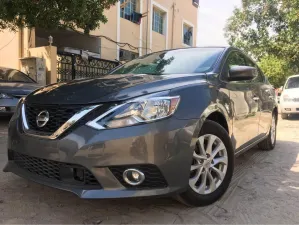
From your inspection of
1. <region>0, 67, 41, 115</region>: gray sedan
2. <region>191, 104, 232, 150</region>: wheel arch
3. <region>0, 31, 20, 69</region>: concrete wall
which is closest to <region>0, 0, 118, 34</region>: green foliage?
<region>0, 67, 41, 115</region>: gray sedan

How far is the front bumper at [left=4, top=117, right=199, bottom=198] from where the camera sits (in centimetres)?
231

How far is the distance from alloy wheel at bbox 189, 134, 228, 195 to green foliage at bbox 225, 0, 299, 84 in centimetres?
1291

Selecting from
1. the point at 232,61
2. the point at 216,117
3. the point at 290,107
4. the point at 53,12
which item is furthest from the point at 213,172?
the point at 290,107

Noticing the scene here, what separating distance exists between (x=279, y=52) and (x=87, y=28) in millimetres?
10244

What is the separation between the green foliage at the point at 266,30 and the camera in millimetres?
14641

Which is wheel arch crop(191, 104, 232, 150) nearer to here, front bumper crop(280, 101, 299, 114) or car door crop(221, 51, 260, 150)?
car door crop(221, 51, 260, 150)

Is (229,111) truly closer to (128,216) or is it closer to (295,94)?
(128,216)

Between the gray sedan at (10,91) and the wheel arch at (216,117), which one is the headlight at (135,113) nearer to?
the wheel arch at (216,117)

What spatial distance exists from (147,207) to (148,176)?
1.57 ft

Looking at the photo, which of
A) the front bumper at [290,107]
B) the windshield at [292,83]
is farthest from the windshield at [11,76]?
the windshield at [292,83]

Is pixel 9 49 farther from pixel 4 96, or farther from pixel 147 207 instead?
pixel 147 207

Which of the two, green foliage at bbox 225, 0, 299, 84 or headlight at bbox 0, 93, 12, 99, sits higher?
green foliage at bbox 225, 0, 299, 84

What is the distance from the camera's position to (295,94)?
32.3 ft

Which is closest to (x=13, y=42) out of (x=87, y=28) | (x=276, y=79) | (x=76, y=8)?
(x=87, y=28)
